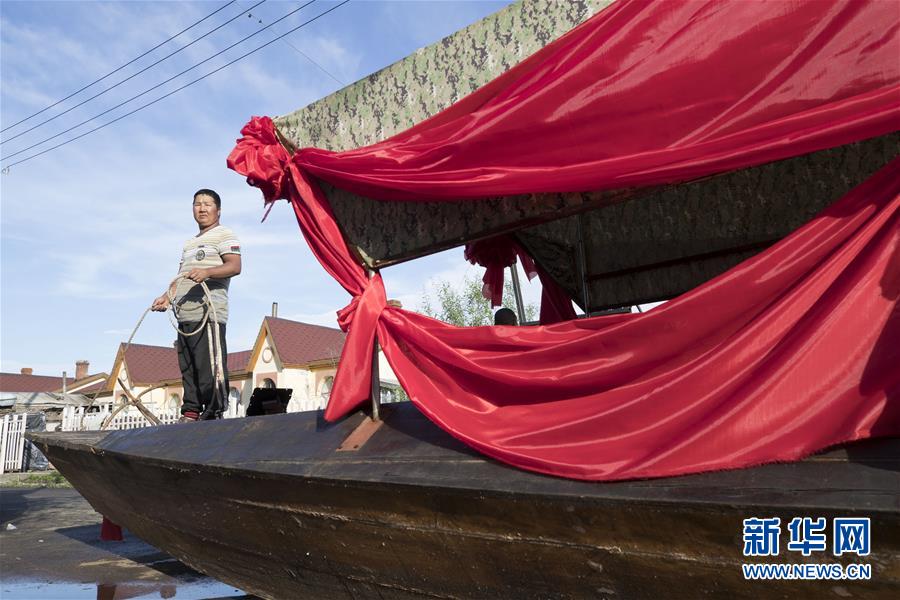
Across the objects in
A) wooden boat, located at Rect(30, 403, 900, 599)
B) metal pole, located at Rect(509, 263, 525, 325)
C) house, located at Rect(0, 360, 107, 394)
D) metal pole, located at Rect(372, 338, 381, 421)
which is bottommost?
house, located at Rect(0, 360, 107, 394)

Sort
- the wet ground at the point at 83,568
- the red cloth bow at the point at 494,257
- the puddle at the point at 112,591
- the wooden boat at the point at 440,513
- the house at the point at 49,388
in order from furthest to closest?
the house at the point at 49,388 → the red cloth bow at the point at 494,257 → the wet ground at the point at 83,568 → the puddle at the point at 112,591 → the wooden boat at the point at 440,513

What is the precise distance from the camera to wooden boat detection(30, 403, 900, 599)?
1.64 m

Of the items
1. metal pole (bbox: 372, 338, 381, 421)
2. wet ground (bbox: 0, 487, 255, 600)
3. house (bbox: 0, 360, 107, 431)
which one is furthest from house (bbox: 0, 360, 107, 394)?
metal pole (bbox: 372, 338, 381, 421)

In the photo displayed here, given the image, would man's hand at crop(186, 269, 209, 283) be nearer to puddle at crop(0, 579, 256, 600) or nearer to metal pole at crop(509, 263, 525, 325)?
puddle at crop(0, 579, 256, 600)

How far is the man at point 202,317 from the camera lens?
13.8 feet

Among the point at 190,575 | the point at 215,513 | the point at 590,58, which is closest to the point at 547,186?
the point at 590,58

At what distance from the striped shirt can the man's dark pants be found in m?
0.08

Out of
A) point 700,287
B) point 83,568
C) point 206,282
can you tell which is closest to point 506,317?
point 206,282

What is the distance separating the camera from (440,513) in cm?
223

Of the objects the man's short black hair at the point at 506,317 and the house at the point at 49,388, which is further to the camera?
the house at the point at 49,388

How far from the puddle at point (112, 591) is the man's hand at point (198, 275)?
1.79 m

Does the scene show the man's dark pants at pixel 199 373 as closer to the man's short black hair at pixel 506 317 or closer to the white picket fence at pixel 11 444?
→ the man's short black hair at pixel 506 317

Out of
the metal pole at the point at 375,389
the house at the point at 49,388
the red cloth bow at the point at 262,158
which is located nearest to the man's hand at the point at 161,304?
the red cloth bow at the point at 262,158

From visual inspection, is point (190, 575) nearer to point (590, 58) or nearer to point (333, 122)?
point (333, 122)
